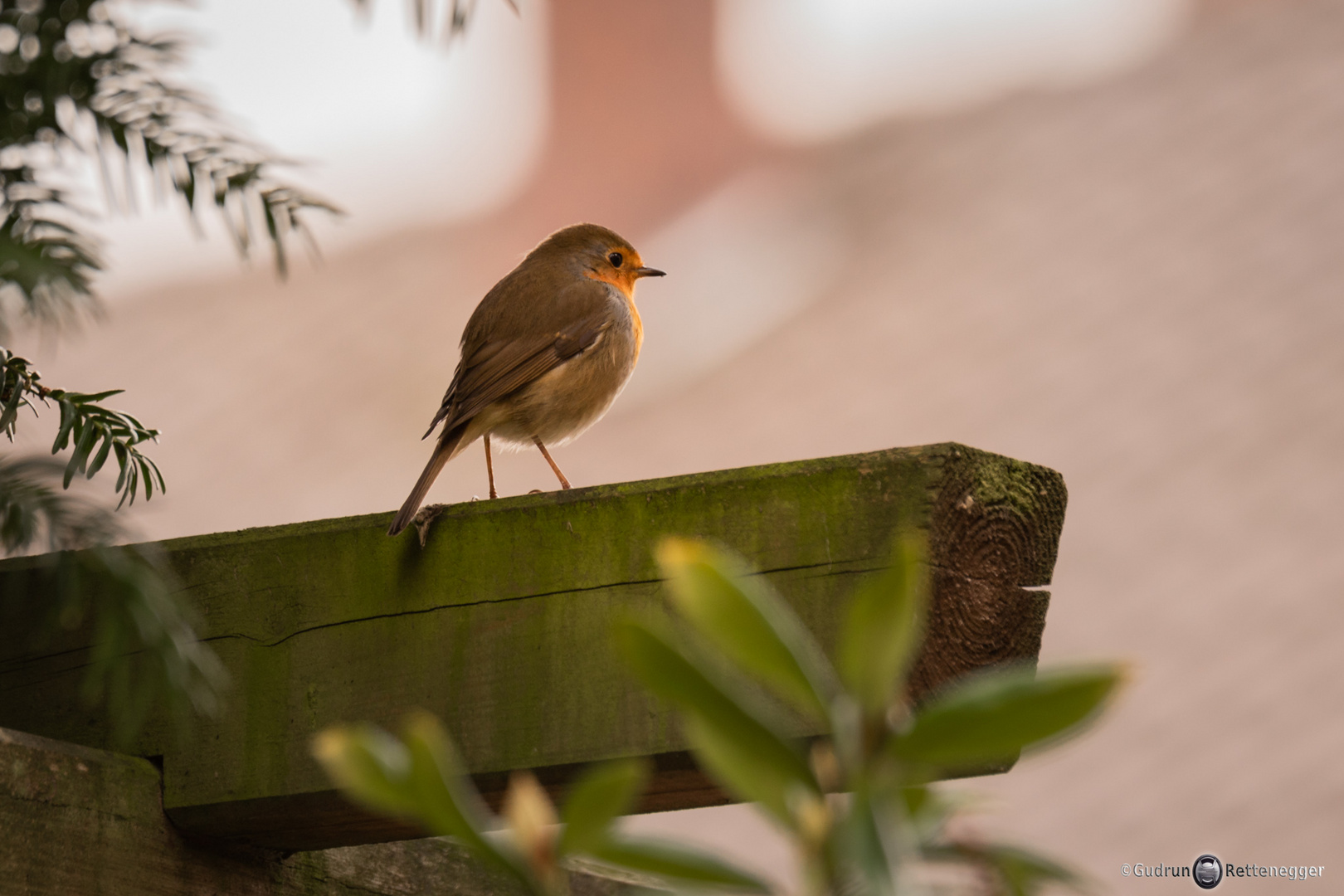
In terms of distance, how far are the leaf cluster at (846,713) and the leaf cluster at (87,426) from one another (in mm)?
562

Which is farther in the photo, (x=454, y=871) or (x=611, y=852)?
(x=454, y=871)

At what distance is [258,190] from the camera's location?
0.85 metres

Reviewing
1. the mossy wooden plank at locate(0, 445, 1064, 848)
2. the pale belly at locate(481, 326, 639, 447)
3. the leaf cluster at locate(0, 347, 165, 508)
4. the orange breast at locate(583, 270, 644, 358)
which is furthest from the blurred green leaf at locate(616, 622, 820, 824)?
the orange breast at locate(583, 270, 644, 358)

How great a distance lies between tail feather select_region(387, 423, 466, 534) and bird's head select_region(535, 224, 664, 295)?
88 centimetres

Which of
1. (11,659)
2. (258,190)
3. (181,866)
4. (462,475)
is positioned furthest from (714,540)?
(462,475)

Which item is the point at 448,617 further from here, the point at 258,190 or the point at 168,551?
the point at 258,190

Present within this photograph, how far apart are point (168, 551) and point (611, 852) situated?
116 centimetres

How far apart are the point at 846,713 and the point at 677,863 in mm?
66

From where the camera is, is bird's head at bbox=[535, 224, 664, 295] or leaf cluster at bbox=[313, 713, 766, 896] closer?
leaf cluster at bbox=[313, 713, 766, 896]

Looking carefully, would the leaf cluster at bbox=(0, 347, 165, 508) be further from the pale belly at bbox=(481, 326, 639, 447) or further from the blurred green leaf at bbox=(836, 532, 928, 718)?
the pale belly at bbox=(481, 326, 639, 447)

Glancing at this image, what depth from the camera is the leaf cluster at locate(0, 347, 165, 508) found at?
81cm

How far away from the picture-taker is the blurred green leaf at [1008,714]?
321 millimetres

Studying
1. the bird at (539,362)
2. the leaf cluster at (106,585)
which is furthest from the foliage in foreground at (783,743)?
the bird at (539,362)

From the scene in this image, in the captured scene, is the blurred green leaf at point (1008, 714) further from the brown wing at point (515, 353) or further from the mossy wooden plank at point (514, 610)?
the brown wing at point (515, 353)
